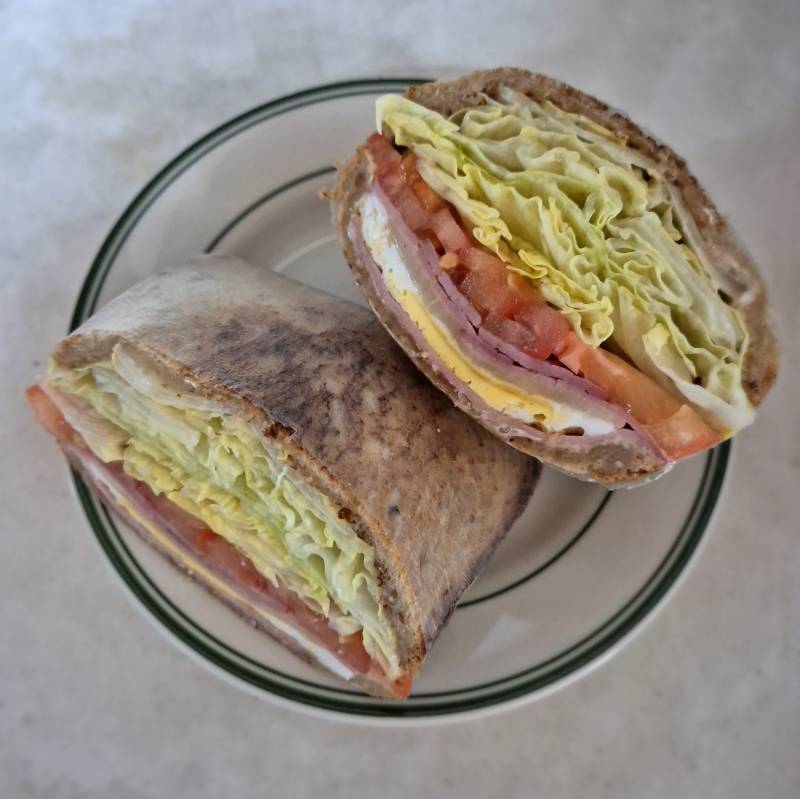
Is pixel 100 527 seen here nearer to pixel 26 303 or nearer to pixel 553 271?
pixel 26 303

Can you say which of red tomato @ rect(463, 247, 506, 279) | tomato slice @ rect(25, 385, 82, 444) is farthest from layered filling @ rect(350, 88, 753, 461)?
tomato slice @ rect(25, 385, 82, 444)

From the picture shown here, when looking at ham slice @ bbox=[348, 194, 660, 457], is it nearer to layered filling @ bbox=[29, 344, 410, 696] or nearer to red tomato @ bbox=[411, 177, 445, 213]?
red tomato @ bbox=[411, 177, 445, 213]

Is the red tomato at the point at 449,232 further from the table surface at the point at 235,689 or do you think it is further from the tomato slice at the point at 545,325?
the table surface at the point at 235,689

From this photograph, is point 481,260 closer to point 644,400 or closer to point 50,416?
point 644,400

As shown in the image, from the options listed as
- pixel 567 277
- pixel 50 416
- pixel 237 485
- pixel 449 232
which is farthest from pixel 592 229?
pixel 50 416

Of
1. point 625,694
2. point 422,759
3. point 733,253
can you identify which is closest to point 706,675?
point 625,694

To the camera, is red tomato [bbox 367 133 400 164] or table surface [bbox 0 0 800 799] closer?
red tomato [bbox 367 133 400 164]

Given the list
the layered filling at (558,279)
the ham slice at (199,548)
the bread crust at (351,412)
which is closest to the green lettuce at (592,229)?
the layered filling at (558,279)
